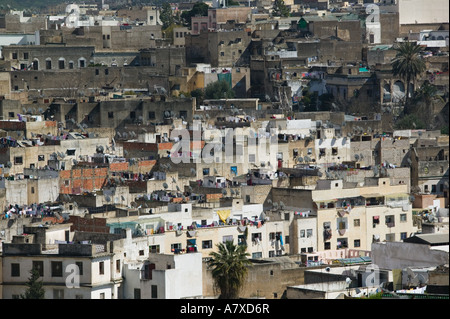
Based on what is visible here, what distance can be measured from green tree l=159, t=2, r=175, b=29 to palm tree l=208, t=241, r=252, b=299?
186ft

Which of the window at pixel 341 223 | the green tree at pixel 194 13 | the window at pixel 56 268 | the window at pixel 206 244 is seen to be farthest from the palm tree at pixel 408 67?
the window at pixel 56 268

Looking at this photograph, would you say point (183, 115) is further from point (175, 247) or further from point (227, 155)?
point (175, 247)

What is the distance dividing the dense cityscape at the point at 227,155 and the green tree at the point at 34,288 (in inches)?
2.7

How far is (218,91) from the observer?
69.8 metres

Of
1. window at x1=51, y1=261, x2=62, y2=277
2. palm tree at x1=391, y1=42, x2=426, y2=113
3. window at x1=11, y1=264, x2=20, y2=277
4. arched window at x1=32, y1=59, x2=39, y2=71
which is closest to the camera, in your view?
window at x1=51, y1=261, x2=62, y2=277

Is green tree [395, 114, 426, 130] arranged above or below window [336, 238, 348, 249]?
above

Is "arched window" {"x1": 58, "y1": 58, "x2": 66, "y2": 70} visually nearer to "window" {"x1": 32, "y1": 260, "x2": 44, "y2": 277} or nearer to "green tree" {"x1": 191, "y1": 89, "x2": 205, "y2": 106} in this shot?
"green tree" {"x1": 191, "y1": 89, "x2": 205, "y2": 106}

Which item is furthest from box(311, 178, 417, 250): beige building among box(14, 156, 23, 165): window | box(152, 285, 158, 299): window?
box(14, 156, 23, 165): window

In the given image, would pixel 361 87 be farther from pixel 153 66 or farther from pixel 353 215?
pixel 353 215

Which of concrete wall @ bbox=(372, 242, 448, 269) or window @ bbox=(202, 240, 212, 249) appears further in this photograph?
window @ bbox=(202, 240, 212, 249)

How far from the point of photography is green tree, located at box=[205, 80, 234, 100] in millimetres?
69312

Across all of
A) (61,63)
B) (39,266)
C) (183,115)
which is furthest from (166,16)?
(39,266)
